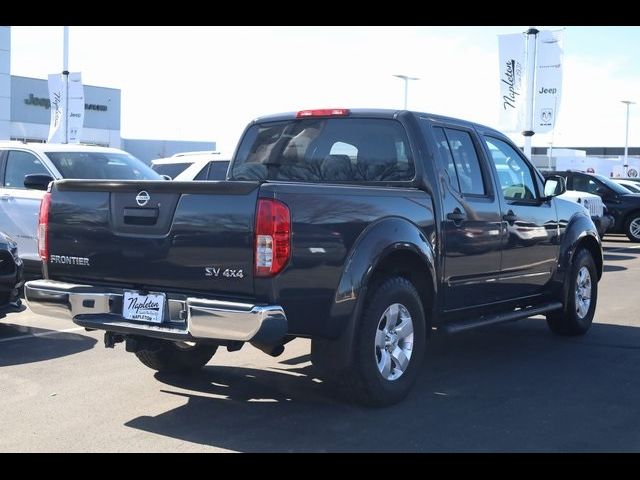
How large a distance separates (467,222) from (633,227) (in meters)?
15.4

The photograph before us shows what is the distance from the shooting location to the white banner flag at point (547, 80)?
18.8 metres

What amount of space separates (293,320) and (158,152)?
59489 mm

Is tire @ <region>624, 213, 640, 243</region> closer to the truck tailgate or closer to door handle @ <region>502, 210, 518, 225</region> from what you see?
door handle @ <region>502, 210, 518, 225</region>

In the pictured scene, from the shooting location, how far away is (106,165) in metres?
10.5

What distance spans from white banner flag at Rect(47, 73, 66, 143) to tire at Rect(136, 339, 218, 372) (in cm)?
1982

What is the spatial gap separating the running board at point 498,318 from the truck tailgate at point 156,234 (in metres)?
1.89

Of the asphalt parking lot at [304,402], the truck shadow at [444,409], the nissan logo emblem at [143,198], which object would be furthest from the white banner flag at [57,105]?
the nissan logo emblem at [143,198]

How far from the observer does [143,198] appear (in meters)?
5.02

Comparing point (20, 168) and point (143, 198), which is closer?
point (143, 198)

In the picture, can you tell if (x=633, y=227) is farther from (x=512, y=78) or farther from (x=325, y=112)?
(x=325, y=112)

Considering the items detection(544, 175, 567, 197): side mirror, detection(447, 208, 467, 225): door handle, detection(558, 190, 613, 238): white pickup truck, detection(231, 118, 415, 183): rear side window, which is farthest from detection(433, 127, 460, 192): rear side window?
detection(558, 190, 613, 238): white pickup truck

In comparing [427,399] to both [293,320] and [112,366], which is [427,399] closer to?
[293,320]

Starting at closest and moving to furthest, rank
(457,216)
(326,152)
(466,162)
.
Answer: (457,216)
(326,152)
(466,162)

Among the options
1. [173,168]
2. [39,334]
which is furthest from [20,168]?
[173,168]
